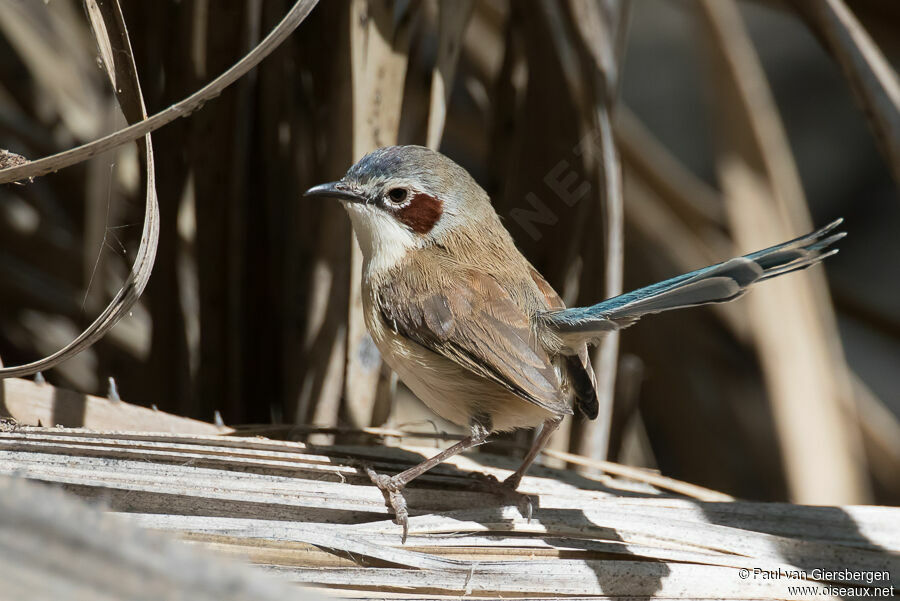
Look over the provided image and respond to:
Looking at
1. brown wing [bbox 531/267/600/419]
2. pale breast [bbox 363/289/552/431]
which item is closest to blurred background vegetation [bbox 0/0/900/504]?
pale breast [bbox 363/289/552/431]

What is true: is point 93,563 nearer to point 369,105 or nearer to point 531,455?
point 531,455

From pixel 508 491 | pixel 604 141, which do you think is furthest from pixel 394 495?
pixel 604 141

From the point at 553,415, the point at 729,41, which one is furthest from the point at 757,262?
the point at 729,41

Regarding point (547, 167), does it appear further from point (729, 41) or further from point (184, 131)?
point (729, 41)

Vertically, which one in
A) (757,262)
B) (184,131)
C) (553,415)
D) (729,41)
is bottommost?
(553,415)

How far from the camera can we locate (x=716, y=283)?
2055mm

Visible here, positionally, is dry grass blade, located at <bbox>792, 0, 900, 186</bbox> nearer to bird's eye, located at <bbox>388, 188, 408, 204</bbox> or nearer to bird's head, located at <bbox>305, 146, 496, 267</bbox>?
bird's head, located at <bbox>305, 146, 496, 267</bbox>

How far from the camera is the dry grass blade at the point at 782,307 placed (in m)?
4.20

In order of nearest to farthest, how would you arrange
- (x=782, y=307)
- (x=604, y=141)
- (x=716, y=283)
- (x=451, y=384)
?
(x=716, y=283) < (x=451, y=384) < (x=604, y=141) < (x=782, y=307)

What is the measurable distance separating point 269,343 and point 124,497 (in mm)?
1272

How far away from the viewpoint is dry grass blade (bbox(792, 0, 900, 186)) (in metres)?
2.72

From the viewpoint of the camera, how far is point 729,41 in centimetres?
445

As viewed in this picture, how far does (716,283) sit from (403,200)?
123 cm

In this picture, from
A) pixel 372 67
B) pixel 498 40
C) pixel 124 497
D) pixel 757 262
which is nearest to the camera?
pixel 124 497
